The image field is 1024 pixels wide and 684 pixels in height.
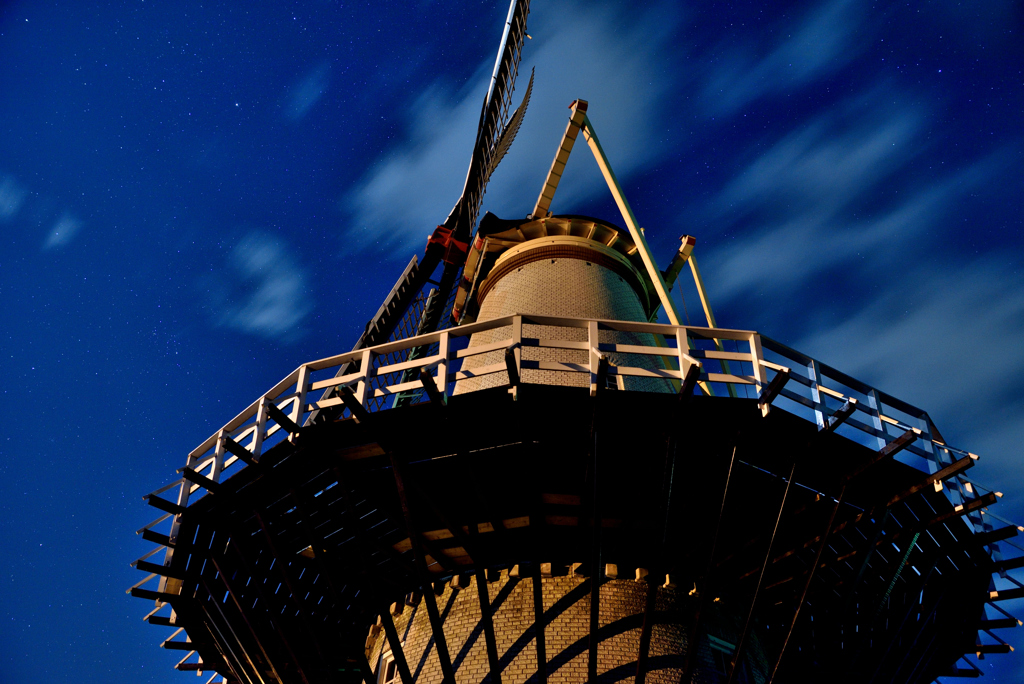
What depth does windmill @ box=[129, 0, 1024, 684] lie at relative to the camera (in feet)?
23.3

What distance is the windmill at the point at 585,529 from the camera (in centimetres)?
711

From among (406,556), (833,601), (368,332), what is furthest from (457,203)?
(833,601)

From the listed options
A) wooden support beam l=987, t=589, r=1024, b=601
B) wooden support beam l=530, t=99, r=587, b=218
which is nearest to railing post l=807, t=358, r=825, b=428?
wooden support beam l=987, t=589, r=1024, b=601

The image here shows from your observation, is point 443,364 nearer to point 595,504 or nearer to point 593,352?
point 593,352

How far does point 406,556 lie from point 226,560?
2.18 meters

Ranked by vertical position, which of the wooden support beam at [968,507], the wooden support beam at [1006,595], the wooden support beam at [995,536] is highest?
the wooden support beam at [968,507]

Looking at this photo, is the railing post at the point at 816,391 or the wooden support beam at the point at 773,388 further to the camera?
the railing post at the point at 816,391

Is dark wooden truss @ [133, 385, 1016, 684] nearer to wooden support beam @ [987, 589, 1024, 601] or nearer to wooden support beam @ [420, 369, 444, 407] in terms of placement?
wooden support beam @ [420, 369, 444, 407]

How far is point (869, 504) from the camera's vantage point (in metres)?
7.68

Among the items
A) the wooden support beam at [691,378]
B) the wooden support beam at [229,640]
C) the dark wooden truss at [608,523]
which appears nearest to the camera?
the wooden support beam at [691,378]

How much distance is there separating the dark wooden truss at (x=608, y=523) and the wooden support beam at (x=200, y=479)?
4.6 inches

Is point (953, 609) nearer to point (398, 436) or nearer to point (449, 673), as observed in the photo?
point (449, 673)

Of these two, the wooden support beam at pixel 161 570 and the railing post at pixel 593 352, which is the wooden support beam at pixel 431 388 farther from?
the wooden support beam at pixel 161 570

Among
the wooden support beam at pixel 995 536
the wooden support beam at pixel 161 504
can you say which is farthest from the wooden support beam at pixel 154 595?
the wooden support beam at pixel 995 536
